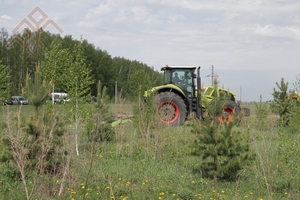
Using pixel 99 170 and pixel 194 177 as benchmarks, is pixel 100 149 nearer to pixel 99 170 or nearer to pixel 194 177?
pixel 99 170

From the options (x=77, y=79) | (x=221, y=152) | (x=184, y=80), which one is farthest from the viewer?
(x=184, y=80)

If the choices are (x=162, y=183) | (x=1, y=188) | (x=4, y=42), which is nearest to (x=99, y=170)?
(x=162, y=183)

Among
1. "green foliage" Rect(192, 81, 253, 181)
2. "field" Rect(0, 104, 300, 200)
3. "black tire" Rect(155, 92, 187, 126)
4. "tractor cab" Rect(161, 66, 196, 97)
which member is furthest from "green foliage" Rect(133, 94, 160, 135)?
"tractor cab" Rect(161, 66, 196, 97)

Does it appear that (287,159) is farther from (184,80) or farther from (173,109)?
(184,80)

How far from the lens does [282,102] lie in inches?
683

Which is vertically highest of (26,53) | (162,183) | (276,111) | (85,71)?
(26,53)

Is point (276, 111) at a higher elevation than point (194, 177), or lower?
higher

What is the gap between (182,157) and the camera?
1043 centimetres

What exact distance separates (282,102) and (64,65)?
9.69 meters

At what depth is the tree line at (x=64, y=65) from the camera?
1156 centimetres

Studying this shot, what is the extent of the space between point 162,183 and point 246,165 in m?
1.68

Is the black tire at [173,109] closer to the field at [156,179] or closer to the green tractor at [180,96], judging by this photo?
the green tractor at [180,96]

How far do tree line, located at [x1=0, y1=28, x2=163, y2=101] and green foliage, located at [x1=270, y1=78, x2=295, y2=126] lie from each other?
206 inches

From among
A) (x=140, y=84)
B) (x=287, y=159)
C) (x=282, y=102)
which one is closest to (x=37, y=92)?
(x=287, y=159)
